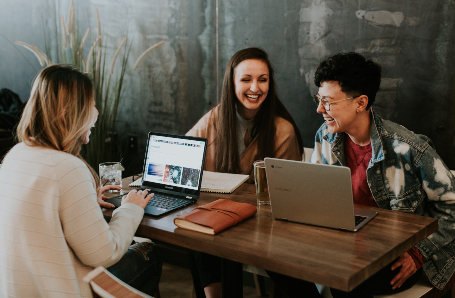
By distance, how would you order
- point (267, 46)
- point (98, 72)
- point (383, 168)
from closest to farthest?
point (383, 168)
point (267, 46)
point (98, 72)

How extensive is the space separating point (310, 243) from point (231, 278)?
39cm

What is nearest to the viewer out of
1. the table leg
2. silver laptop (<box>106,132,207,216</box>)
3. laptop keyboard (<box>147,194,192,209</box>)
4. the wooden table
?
the wooden table

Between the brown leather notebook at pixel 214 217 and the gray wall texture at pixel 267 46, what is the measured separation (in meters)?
1.25

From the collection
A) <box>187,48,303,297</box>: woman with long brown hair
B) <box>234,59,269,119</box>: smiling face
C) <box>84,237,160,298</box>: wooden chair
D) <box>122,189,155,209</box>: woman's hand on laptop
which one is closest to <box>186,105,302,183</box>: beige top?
<box>187,48,303,297</box>: woman with long brown hair

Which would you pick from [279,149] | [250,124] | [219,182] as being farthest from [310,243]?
[250,124]

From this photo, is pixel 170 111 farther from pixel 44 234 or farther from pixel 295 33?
pixel 44 234

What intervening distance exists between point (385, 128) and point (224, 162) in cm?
84

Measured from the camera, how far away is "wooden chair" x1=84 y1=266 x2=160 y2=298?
1182 mm

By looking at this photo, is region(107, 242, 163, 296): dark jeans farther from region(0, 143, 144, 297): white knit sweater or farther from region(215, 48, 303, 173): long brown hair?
region(215, 48, 303, 173): long brown hair

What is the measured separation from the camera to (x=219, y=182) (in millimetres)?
1927

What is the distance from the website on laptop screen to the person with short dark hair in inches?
19.9

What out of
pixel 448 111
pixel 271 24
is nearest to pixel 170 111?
pixel 271 24

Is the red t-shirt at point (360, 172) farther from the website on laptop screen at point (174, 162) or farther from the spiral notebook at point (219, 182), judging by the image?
the website on laptop screen at point (174, 162)

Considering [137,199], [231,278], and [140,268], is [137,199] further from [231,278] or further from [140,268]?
[231,278]
